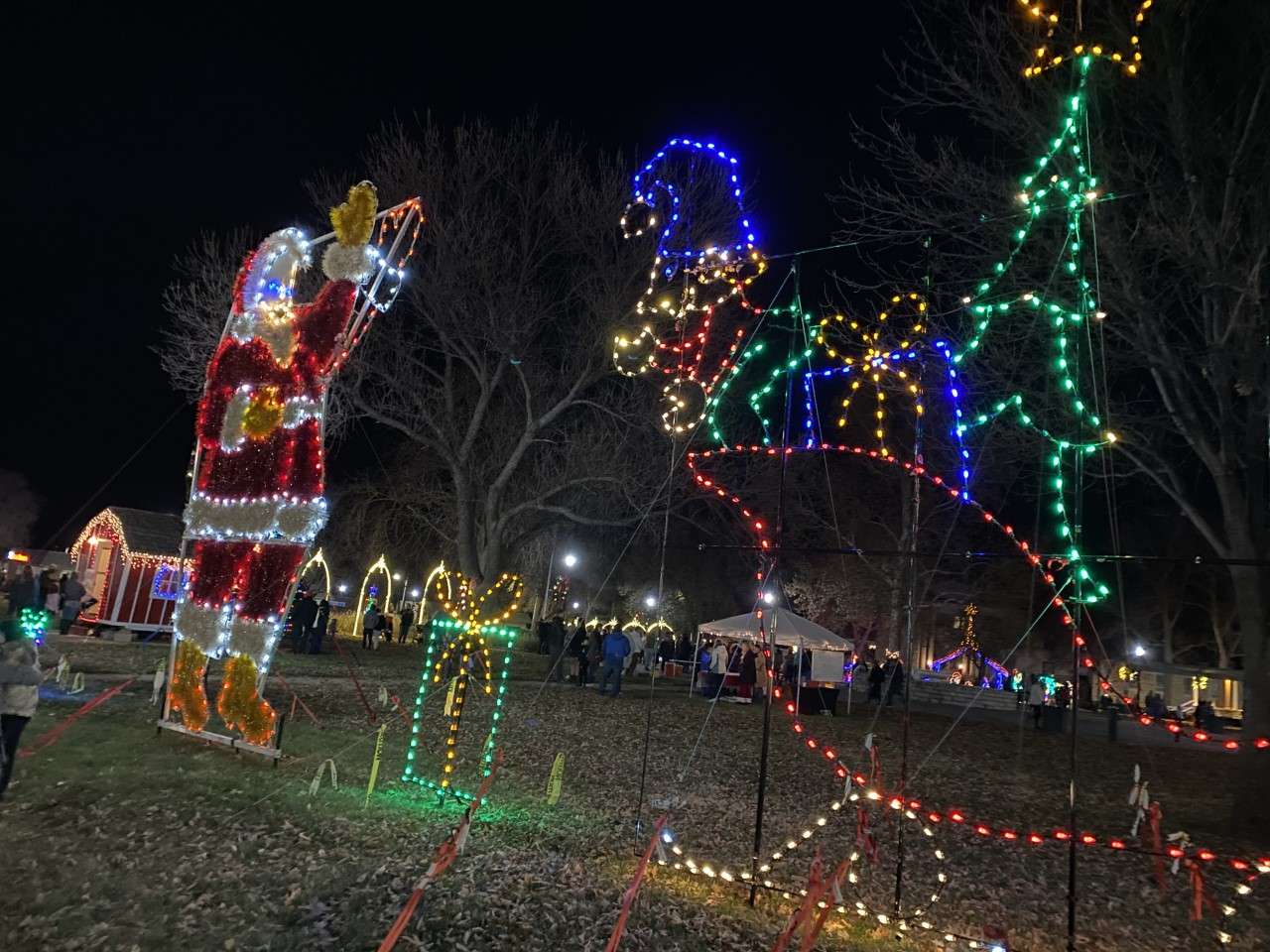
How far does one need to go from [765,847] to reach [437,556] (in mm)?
28059

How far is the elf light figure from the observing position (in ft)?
29.4

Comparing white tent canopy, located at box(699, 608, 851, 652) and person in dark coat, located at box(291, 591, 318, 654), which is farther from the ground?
Result: white tent canopy, located at box(699, 608, 851, 652)

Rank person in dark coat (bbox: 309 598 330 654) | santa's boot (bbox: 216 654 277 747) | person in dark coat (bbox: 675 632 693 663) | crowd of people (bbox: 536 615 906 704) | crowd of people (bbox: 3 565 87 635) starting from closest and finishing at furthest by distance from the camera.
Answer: santa's boot (bbox: 216 654 277 747) < crowd of people (bbox: 3 565 87 635) < crowd of people (bbox: 536 615 906 704) < person in dark coat (bbox: 309 598 330 654) < person in dark coat (bbox: 675 632 693 663)

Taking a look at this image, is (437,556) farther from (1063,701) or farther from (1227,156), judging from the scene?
(1227,156)

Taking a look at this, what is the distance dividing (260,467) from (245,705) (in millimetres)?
2470

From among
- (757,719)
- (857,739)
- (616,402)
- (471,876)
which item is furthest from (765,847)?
(616,402)

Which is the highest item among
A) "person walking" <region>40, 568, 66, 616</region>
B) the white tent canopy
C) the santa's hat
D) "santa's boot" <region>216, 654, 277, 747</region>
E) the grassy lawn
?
the santa's hat

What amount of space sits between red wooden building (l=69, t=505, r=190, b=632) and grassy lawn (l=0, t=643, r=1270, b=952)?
10.3 metres

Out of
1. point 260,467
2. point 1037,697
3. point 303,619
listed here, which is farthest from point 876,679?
point 260,467

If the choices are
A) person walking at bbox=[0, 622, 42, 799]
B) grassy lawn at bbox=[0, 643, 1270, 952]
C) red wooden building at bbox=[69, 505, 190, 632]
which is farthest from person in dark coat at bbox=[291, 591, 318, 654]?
person walking at bbox=[0, 622, 42, 799]

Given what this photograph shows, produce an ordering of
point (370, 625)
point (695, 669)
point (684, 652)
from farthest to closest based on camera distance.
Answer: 1. point (684, 652)
2. point (370, 625)
3. point (695, 669)

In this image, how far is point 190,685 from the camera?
941 centimetres

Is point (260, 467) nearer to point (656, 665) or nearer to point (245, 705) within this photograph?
point (245, 705)

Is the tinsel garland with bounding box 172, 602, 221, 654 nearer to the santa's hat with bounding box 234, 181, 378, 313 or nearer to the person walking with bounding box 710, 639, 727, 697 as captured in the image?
the santa's hat with bounding box 234, 181, 378, 313
